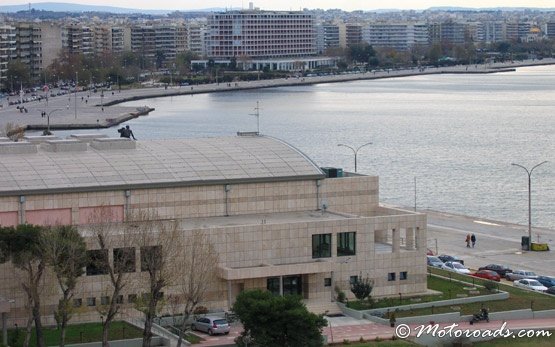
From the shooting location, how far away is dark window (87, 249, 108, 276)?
95.5 feet

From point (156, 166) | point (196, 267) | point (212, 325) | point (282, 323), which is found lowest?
point (212, 325)

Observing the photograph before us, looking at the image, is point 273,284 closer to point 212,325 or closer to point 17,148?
point 212,325

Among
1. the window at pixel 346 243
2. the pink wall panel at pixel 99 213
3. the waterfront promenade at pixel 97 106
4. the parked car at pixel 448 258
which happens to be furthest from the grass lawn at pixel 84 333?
the waterfront promenade at pixel 97 106

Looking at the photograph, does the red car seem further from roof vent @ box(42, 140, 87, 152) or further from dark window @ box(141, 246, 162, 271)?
dark window @ box(141, 246, 162, 271)

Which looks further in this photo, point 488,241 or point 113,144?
point 488,241

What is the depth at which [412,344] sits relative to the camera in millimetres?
28406

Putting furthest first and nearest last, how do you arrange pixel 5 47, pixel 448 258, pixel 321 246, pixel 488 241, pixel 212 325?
pixel 5 47 < pixel 488 241 < pixel 448 258 < pixel 321 246 < pixel 212 325

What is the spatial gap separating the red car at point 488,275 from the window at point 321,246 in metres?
5.93

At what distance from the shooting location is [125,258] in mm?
28844

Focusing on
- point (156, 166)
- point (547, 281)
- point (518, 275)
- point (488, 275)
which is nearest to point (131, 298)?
point (156, 166)

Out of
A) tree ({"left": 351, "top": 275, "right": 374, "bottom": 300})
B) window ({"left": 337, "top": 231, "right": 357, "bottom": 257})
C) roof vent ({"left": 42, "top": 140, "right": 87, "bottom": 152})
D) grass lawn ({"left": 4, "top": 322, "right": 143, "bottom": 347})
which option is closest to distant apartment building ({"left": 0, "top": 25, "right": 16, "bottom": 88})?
roof vent ({"left": 42, "top": 140, "right": 87, "bottom": 152})

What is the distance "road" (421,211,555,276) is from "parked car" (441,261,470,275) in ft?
5.06

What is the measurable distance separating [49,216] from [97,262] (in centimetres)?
269

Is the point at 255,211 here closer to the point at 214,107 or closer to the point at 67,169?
the point at 67,169
